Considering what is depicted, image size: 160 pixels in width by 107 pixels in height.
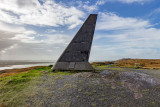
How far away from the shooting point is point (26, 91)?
9.20m

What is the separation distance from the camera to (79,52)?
60.5 feet

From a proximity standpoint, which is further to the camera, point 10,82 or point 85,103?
point 10,82

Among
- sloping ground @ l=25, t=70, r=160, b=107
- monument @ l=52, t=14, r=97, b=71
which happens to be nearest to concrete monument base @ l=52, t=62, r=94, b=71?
monument @ l=52, t=14, r=97, b=71

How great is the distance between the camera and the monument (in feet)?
57.6

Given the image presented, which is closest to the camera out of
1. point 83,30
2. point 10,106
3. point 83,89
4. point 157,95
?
point 10,106

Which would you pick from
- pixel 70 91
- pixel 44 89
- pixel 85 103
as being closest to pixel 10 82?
pixel 44 89

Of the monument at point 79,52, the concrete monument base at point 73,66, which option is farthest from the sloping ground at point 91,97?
the monument at point 79,52

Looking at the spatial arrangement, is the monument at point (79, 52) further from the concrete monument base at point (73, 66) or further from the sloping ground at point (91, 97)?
the sloping ground at point (91, 97)

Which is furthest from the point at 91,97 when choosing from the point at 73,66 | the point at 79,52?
the point at 79,52

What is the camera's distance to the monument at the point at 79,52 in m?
17.6

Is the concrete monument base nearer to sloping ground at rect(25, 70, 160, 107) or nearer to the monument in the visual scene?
the monument

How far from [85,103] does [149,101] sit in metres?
4.68

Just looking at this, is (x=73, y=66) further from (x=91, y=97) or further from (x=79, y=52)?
(x=91, y=97)

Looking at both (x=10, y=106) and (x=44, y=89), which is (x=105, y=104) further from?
(x=10, y=106)
